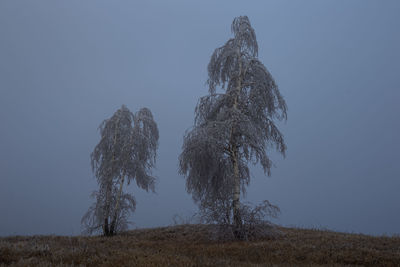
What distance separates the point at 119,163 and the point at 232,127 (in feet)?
27.2

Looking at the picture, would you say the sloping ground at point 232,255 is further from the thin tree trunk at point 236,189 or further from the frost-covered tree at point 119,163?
the frost-covered tree at point 119,163

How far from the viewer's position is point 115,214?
56.3 ft

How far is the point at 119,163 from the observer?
59.0ft

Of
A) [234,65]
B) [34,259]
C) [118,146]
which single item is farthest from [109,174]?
[34,259]

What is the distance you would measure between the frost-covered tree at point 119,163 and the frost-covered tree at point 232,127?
5.93m

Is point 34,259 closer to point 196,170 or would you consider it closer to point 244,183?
point 196,170

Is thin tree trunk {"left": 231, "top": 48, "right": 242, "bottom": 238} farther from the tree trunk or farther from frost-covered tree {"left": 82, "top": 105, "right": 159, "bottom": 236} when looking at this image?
frost-covered tree {"left": 82, "top": 105, "right": 159, "bottom": 236}

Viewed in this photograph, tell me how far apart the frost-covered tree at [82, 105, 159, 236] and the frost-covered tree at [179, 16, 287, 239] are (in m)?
5.93

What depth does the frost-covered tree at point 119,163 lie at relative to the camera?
689 inches

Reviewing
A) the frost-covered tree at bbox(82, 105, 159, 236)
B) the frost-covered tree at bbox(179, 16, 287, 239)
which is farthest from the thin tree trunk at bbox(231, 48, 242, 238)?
the frost-covered tree at bbox(82, 105, 159, 236)

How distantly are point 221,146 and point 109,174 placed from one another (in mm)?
8556

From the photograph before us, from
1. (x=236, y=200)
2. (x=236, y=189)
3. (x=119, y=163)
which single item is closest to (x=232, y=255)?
(x=236, y=200)

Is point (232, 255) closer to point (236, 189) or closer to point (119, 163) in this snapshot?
point (236, 189)

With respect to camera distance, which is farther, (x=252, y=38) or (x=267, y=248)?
(x=252, y=38)
